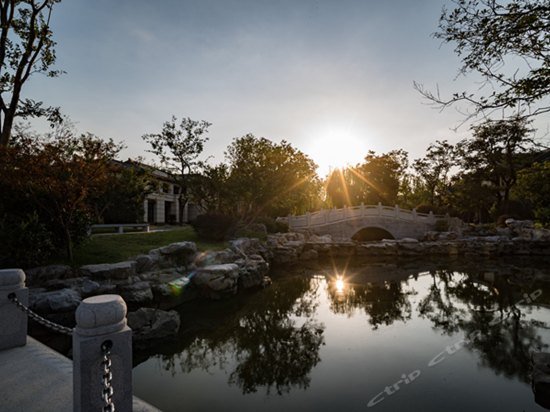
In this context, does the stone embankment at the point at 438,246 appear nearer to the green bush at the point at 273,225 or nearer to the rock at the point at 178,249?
the green bush at the point at 273,225

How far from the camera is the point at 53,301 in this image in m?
6.50

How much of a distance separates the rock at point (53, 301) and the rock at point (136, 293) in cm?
125

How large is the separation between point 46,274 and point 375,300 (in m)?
9.36

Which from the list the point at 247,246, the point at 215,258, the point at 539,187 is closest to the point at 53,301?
the point at 215,258

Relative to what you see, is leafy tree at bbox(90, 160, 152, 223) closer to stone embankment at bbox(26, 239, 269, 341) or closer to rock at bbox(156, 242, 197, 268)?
rock at bbox(156, 242, 197, 268)

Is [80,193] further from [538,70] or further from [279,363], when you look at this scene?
[538,70]

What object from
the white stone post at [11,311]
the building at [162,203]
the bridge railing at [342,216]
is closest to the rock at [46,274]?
the white stone post at [11,311]

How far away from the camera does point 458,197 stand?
89.6 feet

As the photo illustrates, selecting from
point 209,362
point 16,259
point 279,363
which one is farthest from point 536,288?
point 16,259

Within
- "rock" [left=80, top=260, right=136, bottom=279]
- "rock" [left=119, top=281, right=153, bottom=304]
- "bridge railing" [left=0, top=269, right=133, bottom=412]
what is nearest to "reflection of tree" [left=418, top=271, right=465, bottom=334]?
"bridge railing" [left=0, top=269, right=133, bottom=412]

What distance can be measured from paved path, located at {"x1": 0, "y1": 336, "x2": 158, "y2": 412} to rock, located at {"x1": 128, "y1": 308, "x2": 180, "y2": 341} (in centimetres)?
246

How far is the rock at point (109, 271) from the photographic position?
8.00m

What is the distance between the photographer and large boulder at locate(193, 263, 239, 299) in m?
9.73

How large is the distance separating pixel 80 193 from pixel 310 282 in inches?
350
